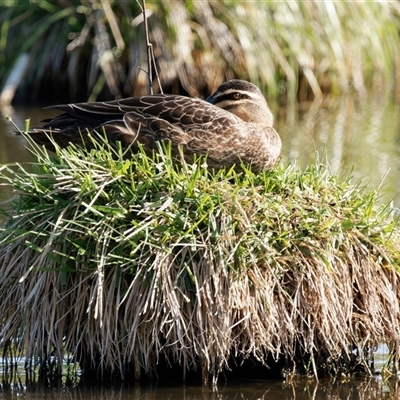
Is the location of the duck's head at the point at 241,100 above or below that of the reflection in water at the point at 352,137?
below

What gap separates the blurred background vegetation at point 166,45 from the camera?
11.7 meters

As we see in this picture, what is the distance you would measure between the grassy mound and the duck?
13.4 inches

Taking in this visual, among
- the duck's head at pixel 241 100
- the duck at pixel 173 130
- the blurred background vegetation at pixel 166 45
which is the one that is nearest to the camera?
the duck at pixel 173 130

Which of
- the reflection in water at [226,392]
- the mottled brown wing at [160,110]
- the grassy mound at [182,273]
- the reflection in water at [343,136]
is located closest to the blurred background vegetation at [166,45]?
the reflection in water at [343,136]

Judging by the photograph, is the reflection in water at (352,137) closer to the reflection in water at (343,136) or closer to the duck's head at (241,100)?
the reflection in water at (343,136)

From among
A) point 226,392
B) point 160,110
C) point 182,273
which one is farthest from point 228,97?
point 226,392

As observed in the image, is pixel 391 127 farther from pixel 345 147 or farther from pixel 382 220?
pixel 382 220

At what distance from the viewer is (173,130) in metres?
4.68

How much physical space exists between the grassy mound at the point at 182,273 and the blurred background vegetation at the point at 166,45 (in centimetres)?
747

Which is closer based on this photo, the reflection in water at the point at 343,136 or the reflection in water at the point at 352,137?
the reflection in water at the point at 352,137

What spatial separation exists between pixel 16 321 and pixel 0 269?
0.26 meters

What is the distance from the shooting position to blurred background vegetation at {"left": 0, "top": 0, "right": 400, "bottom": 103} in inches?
462

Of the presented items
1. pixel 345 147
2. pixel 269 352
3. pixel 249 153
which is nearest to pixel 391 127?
pixel 345 147

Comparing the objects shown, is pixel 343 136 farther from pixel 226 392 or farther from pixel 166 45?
pixel 226 392
